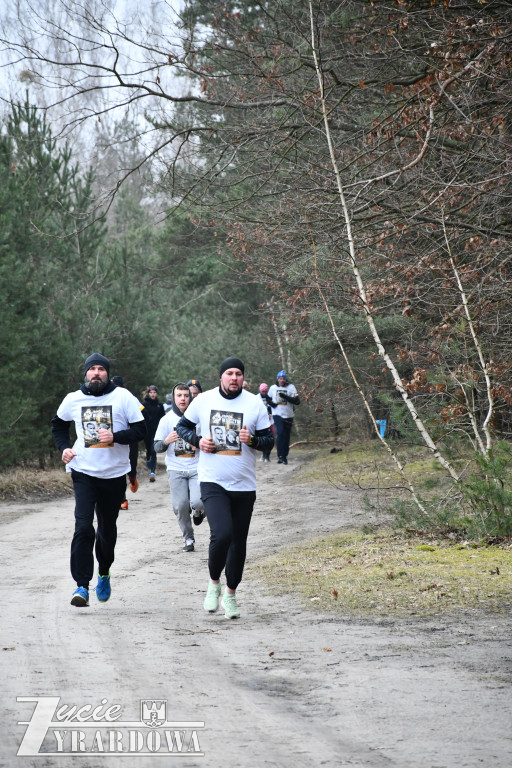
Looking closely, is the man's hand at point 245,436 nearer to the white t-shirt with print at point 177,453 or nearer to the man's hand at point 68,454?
the man's hand at point 68,454

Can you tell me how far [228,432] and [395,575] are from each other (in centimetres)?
234

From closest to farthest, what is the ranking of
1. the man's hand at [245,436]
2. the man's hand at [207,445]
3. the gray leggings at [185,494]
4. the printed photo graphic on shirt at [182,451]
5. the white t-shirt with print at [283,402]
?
the man's hand at [245,436]
the man's hand at [207,445]
the printed photo graphic on shirt at [182,451]
the gray leggings at [185,494]
the white t-shirt with print at [283,402]

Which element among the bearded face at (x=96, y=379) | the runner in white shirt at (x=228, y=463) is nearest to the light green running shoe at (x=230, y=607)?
the runner in white shirt at (x=228, y=463)

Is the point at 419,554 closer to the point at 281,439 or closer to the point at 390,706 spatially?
the point at 390,706

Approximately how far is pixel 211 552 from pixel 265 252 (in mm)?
9520

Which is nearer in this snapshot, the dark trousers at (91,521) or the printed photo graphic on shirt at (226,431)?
the printed photo graphic on shirt at (226,431)

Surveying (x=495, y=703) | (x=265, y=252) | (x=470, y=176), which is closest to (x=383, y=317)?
(x=265, y=252)

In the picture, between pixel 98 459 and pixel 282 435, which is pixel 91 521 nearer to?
pixel 98 459

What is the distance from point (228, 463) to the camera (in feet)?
26.8

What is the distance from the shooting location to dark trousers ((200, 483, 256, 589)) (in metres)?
8.06

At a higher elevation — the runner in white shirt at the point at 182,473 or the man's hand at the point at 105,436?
the man's hand at the point at 105,436

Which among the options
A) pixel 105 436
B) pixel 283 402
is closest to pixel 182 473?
pixel 105 436

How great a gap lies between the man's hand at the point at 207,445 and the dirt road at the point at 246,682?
4.49ft

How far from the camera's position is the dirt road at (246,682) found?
14.5 feet
